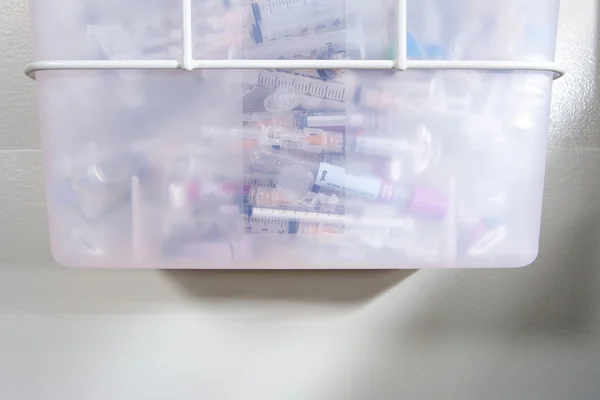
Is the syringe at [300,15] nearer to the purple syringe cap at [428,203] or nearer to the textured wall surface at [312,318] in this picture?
the purple syringe cap at [428,203]

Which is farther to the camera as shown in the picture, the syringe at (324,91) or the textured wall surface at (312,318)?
the textured wall surface at (312,318)

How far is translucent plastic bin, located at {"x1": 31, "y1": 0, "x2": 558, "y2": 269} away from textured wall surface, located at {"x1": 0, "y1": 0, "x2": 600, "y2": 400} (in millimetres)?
134

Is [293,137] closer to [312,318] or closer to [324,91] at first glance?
[324,91]

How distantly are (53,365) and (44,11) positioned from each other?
0.34 meters

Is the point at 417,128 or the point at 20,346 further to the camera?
the point at 20,346

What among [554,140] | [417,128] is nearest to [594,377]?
[554,140]

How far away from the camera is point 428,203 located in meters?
0.39

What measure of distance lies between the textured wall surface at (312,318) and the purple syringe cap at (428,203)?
0.49 feet

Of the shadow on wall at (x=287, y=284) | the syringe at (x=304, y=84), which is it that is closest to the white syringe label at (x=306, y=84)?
the syringe at (x=304, y=84)

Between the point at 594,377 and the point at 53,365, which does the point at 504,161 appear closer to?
the point at 594,377

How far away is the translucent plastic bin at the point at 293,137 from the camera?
1.23ft

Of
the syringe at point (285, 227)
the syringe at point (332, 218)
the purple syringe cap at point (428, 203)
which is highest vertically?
the purple syringe cap at point (428, 203)

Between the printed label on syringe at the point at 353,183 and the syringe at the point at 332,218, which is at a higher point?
the printed label on syringe at the point at 353,183

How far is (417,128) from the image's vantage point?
0.39 metres
